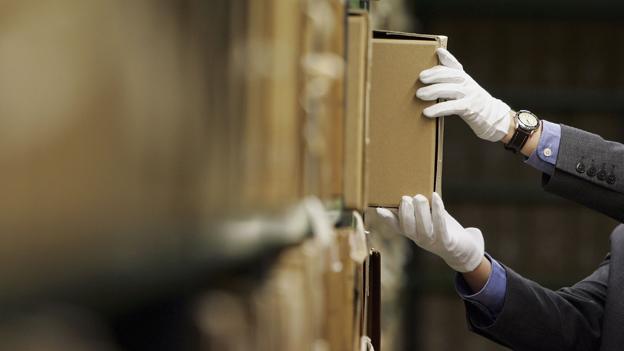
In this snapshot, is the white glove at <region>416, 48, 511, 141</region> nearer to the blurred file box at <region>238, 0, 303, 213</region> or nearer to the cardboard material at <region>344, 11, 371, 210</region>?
the cardboard material at <region>344, 11, 371, 210</region>

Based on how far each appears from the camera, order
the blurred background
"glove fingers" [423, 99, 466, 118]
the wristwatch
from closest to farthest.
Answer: the blurred background
"glove fingers" [423, 99, 466, 118]
the wristwatch

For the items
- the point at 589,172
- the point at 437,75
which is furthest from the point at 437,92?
the point at 589,172

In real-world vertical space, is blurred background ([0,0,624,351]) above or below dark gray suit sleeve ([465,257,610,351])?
above

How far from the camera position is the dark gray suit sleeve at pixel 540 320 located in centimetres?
181

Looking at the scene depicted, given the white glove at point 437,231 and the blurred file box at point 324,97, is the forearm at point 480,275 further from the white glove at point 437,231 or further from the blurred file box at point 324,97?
the blurred file box at point 324,97

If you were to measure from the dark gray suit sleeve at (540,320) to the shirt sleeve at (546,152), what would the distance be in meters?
0.22

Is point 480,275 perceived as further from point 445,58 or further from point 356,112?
point 356,112

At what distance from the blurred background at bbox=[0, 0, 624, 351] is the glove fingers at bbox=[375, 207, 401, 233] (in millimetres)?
380

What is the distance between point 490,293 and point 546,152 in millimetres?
295

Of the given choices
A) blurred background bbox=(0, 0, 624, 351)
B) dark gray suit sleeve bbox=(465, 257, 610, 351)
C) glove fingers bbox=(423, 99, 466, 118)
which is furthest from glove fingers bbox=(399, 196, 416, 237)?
dark gray suit sleeve bbox=(465, 257, 610, 351)

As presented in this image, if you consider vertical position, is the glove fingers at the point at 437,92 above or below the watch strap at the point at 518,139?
above

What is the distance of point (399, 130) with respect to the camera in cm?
135

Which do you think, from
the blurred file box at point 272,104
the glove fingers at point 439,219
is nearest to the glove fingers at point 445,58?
the glove fingers at point 439,219

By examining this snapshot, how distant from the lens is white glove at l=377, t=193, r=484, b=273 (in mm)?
1438
